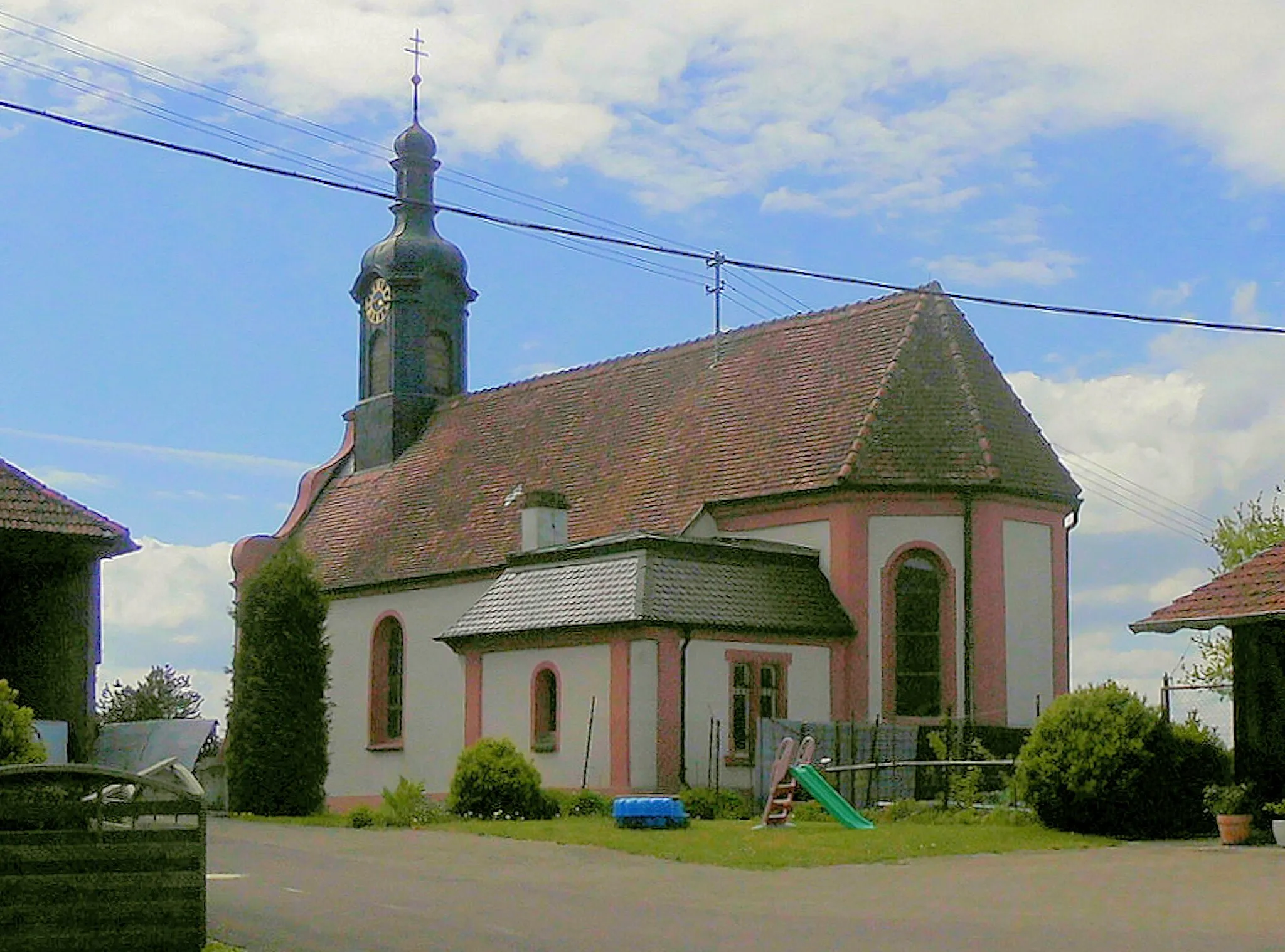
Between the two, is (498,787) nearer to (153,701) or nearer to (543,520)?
(543,520)

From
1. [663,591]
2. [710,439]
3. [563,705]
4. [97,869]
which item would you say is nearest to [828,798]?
[663,591]

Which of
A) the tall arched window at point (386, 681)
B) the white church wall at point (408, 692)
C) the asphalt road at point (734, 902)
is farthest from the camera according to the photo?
the tall arched window at point (386, 681)

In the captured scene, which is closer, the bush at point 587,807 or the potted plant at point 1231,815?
the potted plant at point 1231,815

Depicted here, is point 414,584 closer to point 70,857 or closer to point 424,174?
point 424,174

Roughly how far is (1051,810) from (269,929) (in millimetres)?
12923

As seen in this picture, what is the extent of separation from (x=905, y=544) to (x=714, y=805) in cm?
717

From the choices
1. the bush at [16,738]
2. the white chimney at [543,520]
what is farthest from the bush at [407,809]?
the bush at [16,738]

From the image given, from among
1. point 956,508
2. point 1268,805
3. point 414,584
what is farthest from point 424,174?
point 1268,805

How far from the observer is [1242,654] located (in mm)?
24781

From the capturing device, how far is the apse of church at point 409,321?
46.9 m

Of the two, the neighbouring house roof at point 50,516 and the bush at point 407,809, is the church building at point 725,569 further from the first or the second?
the neighbouring house roof at point 50,516

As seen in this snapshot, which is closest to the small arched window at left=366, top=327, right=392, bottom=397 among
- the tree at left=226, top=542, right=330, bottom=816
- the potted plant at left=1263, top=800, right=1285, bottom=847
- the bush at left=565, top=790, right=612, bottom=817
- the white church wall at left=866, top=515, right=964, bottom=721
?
the tree at left=226, top=542, right=330, bottom=816

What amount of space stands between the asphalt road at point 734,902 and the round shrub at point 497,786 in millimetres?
4179

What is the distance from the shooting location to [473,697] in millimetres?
33250
